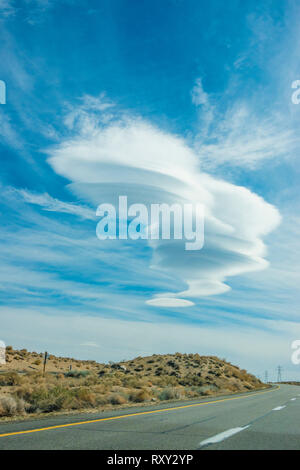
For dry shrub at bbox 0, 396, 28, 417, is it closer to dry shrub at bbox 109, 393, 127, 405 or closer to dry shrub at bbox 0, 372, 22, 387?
dry shrub at bbox 109, 393, 127, 405

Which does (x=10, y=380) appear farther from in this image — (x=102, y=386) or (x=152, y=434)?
(x=152, y=434)

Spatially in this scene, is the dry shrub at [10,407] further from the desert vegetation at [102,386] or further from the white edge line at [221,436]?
the white edge line at [221,436]

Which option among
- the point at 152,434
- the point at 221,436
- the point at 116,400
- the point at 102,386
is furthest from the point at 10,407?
the point at 102,386

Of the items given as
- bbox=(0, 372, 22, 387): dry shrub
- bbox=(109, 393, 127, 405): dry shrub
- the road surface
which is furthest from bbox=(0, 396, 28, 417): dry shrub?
bbox=(0, 372, 22, 387): dry shrub

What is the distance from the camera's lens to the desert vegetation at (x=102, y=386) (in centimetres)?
1755

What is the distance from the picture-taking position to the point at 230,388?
4462cm

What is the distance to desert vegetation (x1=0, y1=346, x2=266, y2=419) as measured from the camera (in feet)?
57.6

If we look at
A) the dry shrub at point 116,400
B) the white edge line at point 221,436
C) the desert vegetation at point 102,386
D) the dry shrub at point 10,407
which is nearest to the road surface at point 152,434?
the white edge line at point 221,436

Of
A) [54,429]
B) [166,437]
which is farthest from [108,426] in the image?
[166,437]

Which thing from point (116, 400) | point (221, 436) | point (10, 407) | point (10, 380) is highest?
point (221, 436)

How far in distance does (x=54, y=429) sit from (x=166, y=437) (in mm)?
2937

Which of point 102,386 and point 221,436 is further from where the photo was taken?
point 102,386

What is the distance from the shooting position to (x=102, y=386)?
28.6m
